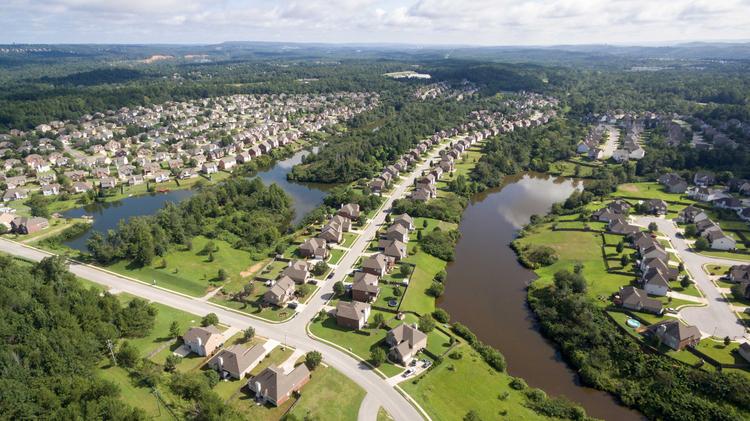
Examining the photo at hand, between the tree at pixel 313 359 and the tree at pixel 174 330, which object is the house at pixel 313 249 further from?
the tree at pixel 313 359

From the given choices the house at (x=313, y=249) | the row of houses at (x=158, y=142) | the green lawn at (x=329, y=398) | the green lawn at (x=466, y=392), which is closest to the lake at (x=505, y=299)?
the green lawn at (x=466, y=392)

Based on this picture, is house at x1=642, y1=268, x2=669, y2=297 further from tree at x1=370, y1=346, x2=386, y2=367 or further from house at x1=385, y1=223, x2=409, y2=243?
tree at x1=370, y1=346, x2=386, y2=367

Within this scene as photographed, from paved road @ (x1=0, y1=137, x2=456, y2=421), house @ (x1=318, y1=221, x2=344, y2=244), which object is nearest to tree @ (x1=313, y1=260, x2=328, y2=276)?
paved road @ (x1=0, y1=137, x2=456, y2=421)

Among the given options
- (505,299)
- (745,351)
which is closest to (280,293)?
(505,299)

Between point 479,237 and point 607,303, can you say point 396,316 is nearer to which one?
point 607,303

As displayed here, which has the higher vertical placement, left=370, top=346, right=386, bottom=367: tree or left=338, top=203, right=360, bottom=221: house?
left=338, top=203, right=360, bottom=221: house

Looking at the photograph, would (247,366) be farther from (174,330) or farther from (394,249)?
(394,249)

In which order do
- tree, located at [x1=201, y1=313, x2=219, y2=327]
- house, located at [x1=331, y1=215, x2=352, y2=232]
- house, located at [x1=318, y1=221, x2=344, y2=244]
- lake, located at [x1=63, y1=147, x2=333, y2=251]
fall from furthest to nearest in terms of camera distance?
lake, located at [x1=63, y1=147, x2=333, y2=251] → house, located at [x1=331, y1=215, x2=352, y2=232] → house, located at [x1=318, y1=221, x2=344, y2=244] → tree, located at [x1=201, y1=313, x2=219, y2=327]

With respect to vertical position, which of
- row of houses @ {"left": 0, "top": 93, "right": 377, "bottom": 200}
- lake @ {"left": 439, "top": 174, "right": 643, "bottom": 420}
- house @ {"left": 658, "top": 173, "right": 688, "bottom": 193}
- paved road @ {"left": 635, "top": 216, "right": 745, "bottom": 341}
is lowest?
lake @ {"left": 439, "top": 174, "right": 643, "bottom": 420}
